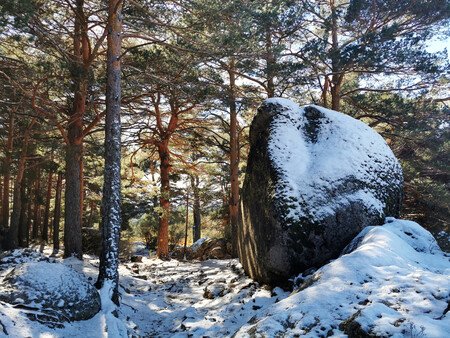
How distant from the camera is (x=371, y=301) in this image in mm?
4406

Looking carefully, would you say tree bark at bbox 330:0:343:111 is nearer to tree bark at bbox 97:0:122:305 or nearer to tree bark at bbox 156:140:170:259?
tree bark at bbox 97:0:122:305

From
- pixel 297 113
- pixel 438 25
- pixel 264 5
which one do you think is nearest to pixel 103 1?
pixel 264 5

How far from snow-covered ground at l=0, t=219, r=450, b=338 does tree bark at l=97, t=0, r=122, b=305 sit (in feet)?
2.88

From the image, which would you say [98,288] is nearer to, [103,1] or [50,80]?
[50,80]

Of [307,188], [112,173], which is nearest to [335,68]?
[307,188]

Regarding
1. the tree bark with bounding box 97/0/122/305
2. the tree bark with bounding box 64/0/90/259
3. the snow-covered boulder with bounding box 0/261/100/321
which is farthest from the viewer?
the tree bark with bounding box 64/0/90/259

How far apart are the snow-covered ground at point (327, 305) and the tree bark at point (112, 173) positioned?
0.88 metres

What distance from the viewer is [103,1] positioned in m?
10.1

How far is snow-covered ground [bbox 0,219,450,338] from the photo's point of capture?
4004 mm

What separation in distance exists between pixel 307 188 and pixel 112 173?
13.1 feet

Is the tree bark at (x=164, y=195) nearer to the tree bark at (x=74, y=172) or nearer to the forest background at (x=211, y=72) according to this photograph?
the forest background at (x=211, y=72)

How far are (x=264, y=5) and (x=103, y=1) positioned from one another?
4.88 metres

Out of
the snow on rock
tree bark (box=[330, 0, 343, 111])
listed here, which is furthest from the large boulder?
tree bark (box=[330, 0, 343, 111])

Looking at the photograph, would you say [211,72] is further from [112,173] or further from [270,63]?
[112,173]
